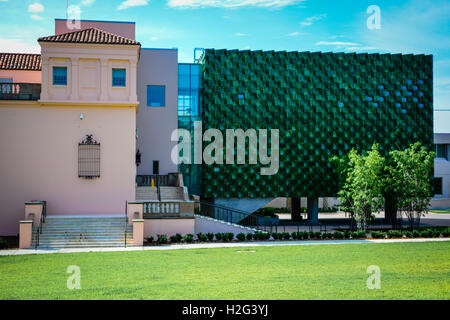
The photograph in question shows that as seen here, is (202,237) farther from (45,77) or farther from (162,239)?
(45,77)

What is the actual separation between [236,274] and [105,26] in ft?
82.3

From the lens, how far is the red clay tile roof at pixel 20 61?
32.5m

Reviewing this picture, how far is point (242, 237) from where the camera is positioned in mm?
26594

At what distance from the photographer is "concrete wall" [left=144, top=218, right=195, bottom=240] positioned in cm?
2644

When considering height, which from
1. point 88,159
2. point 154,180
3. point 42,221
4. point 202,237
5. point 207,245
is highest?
point 88,159

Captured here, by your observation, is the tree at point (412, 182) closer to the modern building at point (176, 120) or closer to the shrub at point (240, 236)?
the modern building at point (176, 120)

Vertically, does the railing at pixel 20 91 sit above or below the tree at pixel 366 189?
above

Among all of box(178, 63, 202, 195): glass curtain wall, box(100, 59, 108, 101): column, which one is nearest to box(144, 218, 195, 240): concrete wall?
box(100, 59, 108, 101): column

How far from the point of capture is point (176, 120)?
3562 centimetres

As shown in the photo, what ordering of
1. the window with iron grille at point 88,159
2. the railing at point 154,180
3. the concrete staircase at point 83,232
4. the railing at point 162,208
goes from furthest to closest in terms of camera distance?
the railing at point 154,180 → the window with iron grille at point 88,159 → the railing at point 162,208 → the concrete staircase at point 83,232

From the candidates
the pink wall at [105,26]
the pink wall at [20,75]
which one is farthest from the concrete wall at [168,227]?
the pink wall at [105,26]

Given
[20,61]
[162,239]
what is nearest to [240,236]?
[162,239]

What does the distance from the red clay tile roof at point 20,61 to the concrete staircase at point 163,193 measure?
10802mm
